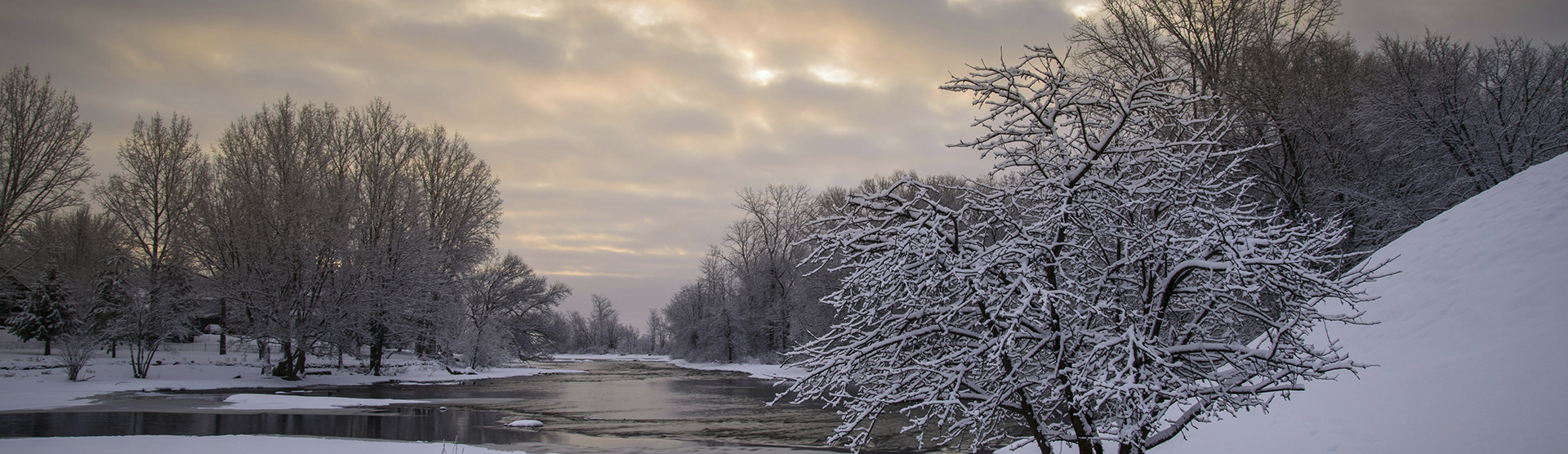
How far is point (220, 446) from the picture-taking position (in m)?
11.4

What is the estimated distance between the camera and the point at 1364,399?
7.97m

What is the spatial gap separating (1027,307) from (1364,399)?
5802mm

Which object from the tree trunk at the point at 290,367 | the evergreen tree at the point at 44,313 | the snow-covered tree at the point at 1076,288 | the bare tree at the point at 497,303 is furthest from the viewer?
the bare tree at the point at 497,303

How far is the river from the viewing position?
47.6 feet

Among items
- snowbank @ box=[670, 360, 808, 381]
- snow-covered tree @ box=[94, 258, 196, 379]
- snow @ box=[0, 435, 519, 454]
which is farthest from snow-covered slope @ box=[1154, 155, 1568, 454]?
snow-covered tree @ box=[94, 258, 196, 379]

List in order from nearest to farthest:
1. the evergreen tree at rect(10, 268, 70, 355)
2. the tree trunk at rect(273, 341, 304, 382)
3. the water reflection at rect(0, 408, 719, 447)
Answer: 1. the water reflection at rect(0, 408, 719, 447)
2. the tree trunk at rect(273, 341, 304, 382)
3. the evergreen tree at rect(10, 268, 70, 355)

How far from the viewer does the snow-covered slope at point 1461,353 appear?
645cm

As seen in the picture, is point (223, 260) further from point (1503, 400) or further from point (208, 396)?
point (1503, 400)

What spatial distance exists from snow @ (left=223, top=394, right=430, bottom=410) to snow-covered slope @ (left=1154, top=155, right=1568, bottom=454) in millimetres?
21226

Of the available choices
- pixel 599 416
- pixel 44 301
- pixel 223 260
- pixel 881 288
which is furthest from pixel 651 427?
pixel 44 301

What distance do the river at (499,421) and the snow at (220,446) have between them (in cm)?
158

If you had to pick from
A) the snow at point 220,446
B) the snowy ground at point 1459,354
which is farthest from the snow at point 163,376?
the snowy ground at point 1459,354

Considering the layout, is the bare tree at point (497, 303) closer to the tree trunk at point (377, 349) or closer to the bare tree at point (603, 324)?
the tree trunk at point (377, 349)

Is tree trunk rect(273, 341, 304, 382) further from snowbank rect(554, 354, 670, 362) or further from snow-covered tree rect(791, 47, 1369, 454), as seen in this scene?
snowbank rect(554, 354, 670, 362)
